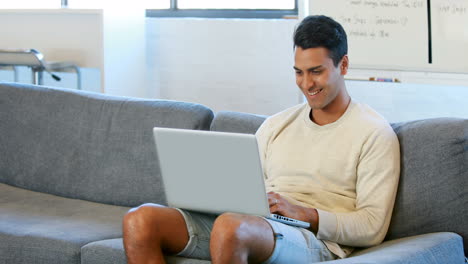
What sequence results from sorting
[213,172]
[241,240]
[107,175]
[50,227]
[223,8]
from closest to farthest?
1. [241,240]
2. [213,172]
3. [50,227]
4. [107,175]
5. [223,8]

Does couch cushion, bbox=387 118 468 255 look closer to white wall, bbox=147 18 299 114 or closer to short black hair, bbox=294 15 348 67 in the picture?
short black hair, bbox=294 15 348 67

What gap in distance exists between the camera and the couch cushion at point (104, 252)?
7.98ft

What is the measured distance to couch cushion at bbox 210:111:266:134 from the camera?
9.13 ft

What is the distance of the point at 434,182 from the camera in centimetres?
233

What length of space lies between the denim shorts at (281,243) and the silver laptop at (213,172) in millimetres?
38

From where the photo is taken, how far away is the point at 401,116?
413 centimetres

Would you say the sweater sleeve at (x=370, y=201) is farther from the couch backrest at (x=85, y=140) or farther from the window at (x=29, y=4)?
the window at (x=29, y=4)

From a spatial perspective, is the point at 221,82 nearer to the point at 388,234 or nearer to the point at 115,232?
the point at 115,232

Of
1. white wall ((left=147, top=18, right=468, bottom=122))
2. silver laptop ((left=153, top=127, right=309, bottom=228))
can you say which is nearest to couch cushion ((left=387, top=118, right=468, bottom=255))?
silver laptop ((left=153, top=127, right=309, bottom=228))

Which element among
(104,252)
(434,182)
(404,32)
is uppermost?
(404,32)

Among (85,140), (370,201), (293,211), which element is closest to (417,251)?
(370,201)

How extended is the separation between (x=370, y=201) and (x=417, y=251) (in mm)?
243

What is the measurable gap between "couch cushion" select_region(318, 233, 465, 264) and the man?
0.31 ft

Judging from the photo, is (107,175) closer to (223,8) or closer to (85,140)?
(85,140)
